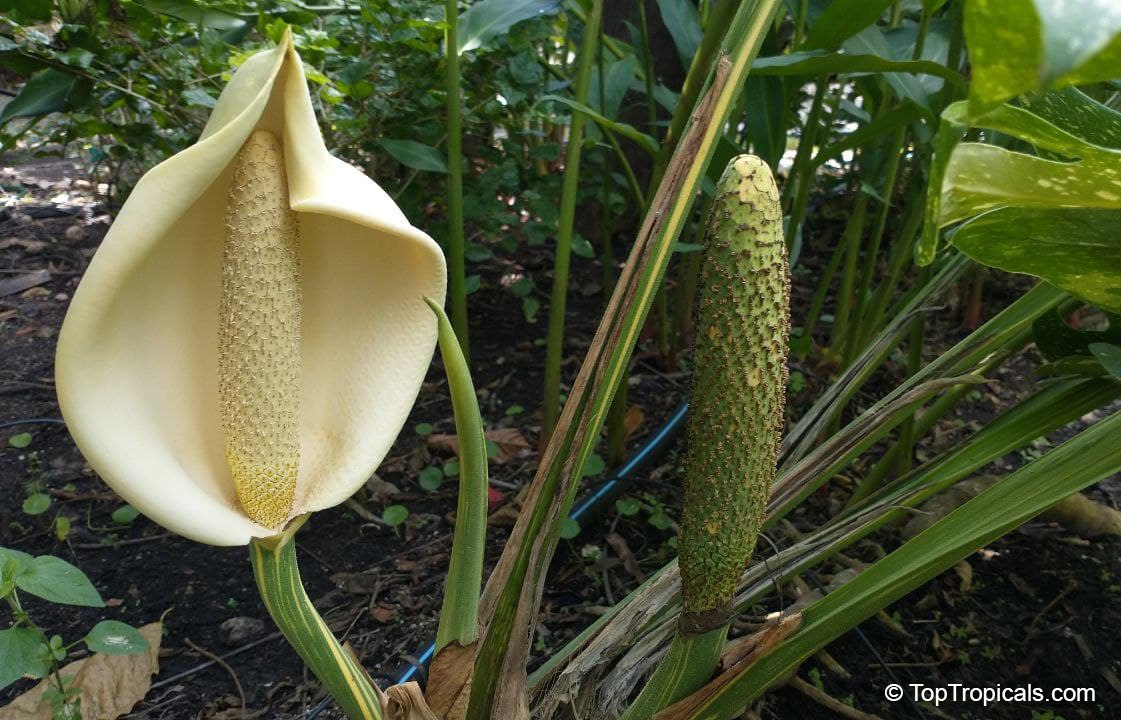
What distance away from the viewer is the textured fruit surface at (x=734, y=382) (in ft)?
1.34

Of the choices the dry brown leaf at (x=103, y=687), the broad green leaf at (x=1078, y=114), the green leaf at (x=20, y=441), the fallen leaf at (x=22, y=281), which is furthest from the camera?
the fallen leaf at (x=22, y=281)

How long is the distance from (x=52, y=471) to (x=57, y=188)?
1.32 m

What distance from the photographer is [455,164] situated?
3.32 feet

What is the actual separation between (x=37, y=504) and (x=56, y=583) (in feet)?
1.66

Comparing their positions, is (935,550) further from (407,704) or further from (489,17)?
(489,17)

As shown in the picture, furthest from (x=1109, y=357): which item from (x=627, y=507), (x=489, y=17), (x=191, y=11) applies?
(x=191, y=11)

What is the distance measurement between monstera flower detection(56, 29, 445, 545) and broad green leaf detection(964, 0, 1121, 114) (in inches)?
11.7

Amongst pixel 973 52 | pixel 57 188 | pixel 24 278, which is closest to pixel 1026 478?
pixel 973 52

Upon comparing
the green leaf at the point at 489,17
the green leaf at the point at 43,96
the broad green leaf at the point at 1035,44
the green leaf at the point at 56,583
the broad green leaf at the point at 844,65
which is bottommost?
the green leaf at the point at 56,583

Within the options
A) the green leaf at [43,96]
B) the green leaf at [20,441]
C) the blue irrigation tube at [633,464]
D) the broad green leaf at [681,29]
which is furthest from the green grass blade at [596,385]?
the green leaf at [20,441]

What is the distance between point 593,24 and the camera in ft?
3.04

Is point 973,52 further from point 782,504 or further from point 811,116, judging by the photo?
point 811,116

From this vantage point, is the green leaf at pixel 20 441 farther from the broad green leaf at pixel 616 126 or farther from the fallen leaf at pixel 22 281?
the broad green leaf at pixel 616 126

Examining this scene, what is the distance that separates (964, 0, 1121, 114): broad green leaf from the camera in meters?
0.16
